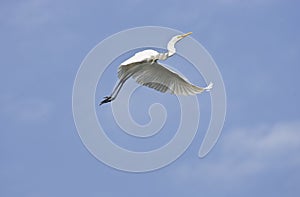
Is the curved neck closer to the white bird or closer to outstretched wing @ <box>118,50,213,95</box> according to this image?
the white bird

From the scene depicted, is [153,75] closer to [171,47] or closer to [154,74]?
[154,74]

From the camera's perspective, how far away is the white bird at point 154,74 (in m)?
15.4

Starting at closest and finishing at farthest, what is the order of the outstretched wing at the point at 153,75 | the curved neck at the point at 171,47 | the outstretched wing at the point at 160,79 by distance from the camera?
the outstretched wing at the point at 153,75
the curved neck at the point at 171,47
the outstretched wing at the point at 160,79

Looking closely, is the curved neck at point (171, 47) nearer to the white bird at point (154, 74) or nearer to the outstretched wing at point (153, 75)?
the white bird at point (154, 74)

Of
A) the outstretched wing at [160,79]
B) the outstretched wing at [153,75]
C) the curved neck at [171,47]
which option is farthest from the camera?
the outstretched wing at [160,79]

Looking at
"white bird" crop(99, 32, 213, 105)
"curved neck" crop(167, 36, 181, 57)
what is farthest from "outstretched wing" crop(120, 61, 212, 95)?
"curved neck" crop(167, 36, 181, 57)

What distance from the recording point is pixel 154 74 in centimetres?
1617

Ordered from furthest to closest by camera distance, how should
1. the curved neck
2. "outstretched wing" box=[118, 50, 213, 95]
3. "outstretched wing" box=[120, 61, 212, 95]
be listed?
"outstretched wing" box=[120, 61, 212, 95], the curved neck, "outstretched wing" box=[118, 50, 213, 95]

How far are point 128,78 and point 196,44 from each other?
10.1 feet

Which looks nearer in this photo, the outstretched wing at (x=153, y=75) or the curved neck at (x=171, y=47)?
the outstretched wing at (x=153, y=75)

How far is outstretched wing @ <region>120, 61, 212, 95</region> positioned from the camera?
622 inches

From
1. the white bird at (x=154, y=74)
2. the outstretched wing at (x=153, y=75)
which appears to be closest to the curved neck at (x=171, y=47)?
the white bird at (x=154, y=74)

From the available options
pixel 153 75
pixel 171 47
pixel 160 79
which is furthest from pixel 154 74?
pixel 171 47

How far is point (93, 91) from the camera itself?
18.1m
